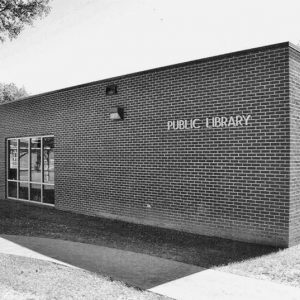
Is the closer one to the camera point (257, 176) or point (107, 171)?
point (257, 176)

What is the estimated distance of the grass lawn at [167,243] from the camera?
611cm

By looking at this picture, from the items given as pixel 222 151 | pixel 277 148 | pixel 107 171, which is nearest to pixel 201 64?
pixel 222 151

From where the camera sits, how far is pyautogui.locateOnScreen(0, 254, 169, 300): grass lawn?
Answer: 4.93 m

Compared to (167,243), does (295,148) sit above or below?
above

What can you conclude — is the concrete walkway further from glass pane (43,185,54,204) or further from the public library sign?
glass pane (43,185,54,204)

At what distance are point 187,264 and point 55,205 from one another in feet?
25.3

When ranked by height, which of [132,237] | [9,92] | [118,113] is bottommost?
[132,237]

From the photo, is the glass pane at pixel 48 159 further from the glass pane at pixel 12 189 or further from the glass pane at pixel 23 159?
the glass pane at pixel 12 189

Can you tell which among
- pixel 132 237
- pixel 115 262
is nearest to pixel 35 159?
pixel 132 237

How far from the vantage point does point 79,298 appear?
4.84m

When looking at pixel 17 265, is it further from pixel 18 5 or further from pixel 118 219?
pixel 18 5

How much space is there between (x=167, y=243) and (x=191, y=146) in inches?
94.5

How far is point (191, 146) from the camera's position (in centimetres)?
898

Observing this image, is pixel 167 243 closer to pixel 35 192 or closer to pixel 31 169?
pixel 35 192
